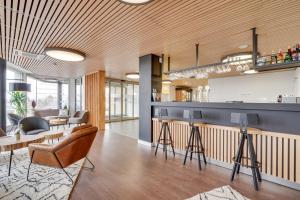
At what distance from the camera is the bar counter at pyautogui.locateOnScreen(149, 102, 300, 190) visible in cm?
284

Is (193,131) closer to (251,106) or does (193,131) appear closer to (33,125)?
(251,106)

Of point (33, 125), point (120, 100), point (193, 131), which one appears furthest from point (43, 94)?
point (193, 131)

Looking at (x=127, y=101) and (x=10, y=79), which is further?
(x=127, y=101)

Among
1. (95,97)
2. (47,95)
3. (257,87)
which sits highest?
(257,87)

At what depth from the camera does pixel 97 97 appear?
338 inches

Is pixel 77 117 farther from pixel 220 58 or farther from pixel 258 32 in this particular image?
pixel 258 32

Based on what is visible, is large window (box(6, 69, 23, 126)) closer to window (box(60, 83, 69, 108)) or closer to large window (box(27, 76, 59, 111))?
large window (box(27, 76, 59, 111))

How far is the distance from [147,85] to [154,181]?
318cm

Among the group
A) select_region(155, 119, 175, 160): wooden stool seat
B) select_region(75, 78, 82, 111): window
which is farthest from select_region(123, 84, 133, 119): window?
select_region(155, 119, 175, 160): wooden stool seat

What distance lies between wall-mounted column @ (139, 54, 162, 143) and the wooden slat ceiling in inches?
21.1

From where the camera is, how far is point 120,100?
1164cm

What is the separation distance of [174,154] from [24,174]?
3251 millimetres

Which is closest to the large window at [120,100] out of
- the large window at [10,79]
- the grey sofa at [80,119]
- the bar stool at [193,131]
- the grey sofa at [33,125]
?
the grey sofa at [80,119]

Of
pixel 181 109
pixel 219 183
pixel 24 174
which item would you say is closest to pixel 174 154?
pixel 181 109
